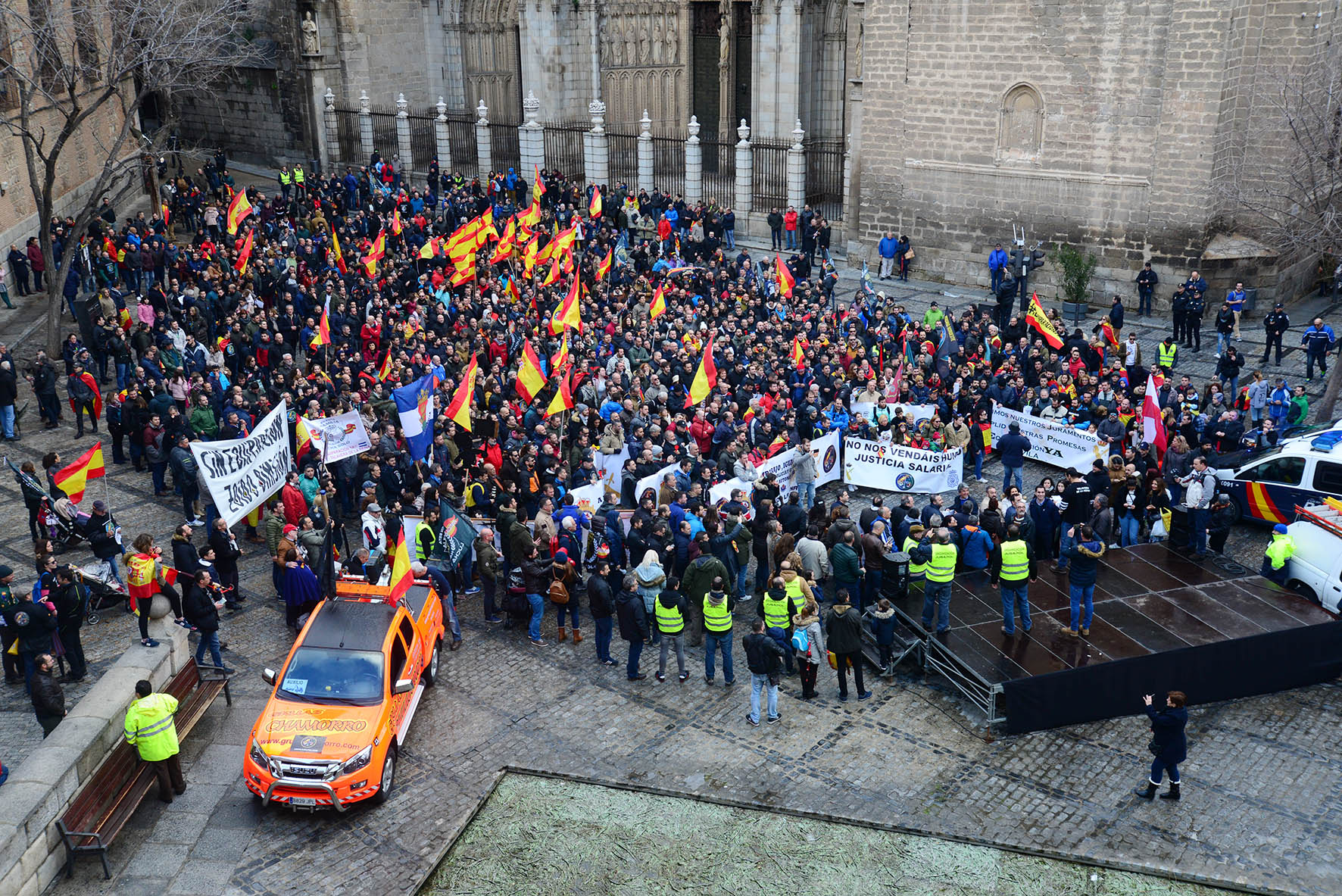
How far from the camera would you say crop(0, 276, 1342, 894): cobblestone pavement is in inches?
479

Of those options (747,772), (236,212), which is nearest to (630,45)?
(236,212)

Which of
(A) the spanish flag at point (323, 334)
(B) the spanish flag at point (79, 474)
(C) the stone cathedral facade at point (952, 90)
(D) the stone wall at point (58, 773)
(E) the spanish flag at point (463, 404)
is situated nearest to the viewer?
(D) the stone wall at point (58, 773)

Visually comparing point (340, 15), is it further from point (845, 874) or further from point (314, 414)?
point (845, 874)

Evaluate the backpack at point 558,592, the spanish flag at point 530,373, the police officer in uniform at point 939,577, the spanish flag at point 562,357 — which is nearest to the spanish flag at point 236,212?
the spanish flag at point 562,357

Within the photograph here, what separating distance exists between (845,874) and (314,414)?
11.2m

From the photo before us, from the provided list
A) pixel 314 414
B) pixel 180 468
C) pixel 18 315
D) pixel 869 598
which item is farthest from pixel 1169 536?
pixel 18 315

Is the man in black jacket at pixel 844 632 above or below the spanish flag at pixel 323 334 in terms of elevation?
below

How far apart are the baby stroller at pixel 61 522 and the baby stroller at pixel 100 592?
1181mm

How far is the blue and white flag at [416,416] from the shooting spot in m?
19.4

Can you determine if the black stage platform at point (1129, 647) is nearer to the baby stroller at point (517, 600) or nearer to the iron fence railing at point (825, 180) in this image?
the baby stroller at point (517, 600)

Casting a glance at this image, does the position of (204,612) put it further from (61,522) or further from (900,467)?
(900,467)

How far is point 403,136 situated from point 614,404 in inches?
994

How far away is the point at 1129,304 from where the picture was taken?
30.8m

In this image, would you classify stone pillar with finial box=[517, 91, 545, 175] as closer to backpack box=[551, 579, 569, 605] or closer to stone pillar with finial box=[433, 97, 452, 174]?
stone pillar with finial box=[433, 97, 452, 174]
